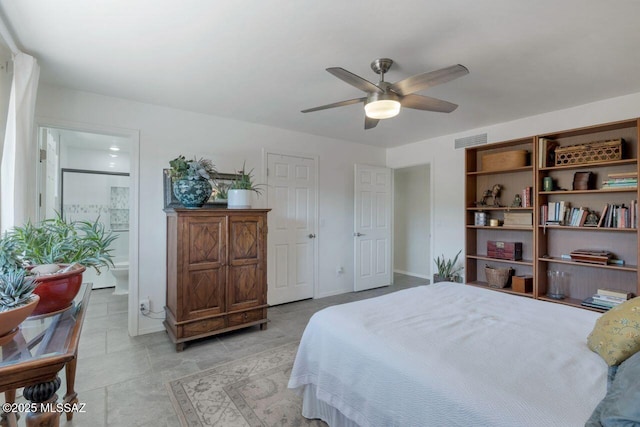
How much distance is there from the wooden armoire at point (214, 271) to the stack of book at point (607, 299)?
319cm

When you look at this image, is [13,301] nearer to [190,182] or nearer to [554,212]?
[190,182]

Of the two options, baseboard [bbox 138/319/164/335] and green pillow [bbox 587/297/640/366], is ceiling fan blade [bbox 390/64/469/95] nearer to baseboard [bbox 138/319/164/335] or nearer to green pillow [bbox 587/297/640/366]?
green pillow [bbox 587/297/640/366]

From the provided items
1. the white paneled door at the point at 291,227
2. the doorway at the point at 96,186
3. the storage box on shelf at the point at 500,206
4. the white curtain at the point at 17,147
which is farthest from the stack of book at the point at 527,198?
the doorway at the point at 96,186

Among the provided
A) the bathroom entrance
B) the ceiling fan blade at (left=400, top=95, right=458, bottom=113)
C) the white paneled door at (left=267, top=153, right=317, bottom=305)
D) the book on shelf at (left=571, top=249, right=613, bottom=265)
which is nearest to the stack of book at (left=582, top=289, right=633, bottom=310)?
the book on shelf at (left=571, top=249, right=613, bottom=265)

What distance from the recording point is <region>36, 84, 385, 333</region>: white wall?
9.45ft

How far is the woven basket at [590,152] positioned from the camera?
281cm

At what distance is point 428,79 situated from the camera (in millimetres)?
1860

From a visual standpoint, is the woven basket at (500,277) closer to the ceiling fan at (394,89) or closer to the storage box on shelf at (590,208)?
the storage box on shelf at (590,208)

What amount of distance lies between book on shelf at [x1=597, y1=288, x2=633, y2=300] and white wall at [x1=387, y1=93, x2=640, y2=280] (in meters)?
1.50

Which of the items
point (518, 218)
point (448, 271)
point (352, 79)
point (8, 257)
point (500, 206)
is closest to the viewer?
point (8, 257)

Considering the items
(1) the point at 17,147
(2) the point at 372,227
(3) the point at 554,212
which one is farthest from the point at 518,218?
(1) the point at 17,147

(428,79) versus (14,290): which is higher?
(428,79)

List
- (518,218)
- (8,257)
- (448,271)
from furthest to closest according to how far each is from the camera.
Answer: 1. (448,271)
2. (518,218)
3. (8,257)

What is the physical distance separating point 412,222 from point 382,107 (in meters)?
4.46
